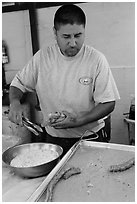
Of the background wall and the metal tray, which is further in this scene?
the background wall

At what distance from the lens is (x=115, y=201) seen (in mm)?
986

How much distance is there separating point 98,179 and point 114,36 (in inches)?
76.9

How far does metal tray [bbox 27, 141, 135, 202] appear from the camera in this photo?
3.32 feet

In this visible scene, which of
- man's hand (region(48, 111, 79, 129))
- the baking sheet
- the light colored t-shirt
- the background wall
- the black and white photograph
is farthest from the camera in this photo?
the background wall

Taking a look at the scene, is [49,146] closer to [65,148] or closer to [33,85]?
[65,148]

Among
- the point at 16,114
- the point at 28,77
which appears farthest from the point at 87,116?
the point at 28,77

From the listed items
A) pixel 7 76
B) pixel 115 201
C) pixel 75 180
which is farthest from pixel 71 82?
pixel 7 76

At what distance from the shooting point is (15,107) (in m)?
1.67

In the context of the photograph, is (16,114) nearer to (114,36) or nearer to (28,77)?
(28,77)

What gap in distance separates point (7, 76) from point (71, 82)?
1819mm

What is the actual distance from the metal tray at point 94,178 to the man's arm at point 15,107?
418 mm

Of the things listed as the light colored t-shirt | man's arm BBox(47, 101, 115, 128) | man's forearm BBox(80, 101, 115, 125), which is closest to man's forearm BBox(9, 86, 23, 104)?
the light colored t-shirt

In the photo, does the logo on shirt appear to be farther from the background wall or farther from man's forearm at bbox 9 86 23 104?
the background wall

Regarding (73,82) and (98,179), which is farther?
(73,82)
